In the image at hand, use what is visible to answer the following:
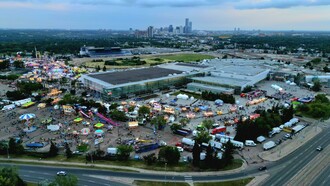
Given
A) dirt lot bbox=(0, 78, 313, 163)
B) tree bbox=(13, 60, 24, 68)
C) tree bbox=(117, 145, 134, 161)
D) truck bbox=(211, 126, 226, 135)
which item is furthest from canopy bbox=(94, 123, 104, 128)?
tree bbox=(13, 60, 24, 68)

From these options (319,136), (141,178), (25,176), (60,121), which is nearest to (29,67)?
(60,121)

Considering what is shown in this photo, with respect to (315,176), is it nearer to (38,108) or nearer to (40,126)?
(40,126)

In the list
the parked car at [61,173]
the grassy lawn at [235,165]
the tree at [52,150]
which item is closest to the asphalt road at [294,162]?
the grassy lawn at [235,165]

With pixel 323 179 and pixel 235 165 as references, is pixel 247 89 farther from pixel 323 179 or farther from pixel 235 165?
pixel 323 179

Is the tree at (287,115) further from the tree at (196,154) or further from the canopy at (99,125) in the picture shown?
the canopy at (99,125)

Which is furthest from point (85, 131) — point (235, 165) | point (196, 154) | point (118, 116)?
point (235, 165)

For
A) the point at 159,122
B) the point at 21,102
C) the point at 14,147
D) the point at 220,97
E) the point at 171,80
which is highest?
the point at 171,80

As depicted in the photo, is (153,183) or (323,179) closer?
(153,183)
